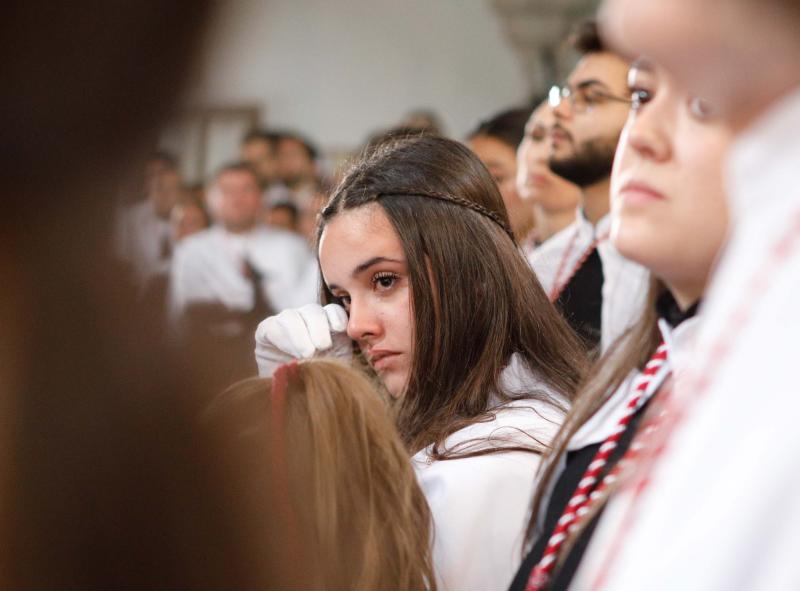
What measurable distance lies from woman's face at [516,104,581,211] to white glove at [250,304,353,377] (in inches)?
50.9

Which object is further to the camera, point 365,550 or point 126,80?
point 365,550

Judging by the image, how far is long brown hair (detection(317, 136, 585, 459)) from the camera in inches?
80.8

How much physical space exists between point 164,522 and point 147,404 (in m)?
0.17

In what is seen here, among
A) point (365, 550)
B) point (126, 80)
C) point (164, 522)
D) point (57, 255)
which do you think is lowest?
point (365, 550)

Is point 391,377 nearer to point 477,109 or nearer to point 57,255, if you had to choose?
point 57,255

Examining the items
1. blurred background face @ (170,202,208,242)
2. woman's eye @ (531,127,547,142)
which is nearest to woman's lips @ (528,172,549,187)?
woman's eye @ (531,127,547,142)

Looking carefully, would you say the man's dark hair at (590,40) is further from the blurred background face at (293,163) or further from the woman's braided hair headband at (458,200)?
the blurred background face at (293,163)

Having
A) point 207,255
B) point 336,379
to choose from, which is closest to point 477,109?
point 207,255

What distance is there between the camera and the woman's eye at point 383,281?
6.98 feet

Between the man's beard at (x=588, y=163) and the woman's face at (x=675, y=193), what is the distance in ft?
6.66

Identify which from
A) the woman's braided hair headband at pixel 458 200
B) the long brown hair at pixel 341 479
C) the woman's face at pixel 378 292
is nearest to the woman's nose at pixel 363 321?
the woman's face at pixel 378 292

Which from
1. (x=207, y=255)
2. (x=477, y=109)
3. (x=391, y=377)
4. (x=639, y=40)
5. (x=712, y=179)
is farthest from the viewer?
(x=477, y=109)

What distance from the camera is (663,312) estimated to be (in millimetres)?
1182

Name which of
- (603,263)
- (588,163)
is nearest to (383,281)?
(603,263)
